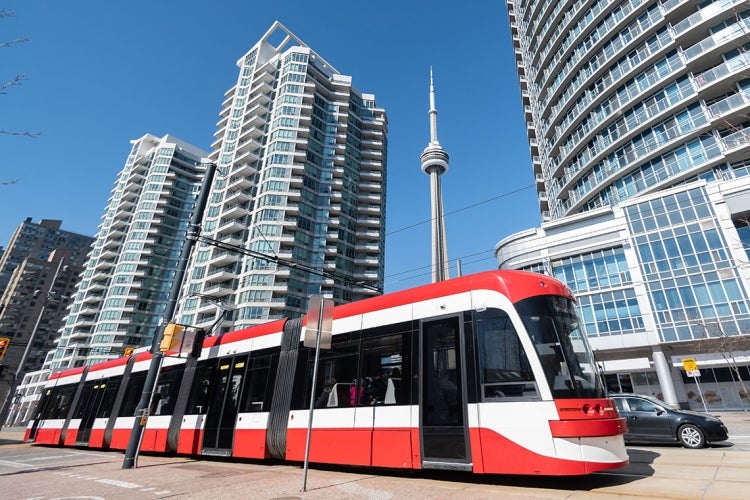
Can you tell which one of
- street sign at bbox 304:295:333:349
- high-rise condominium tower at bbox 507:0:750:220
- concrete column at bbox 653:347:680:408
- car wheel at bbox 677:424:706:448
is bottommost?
car wheel at bbox 677:424:706:448

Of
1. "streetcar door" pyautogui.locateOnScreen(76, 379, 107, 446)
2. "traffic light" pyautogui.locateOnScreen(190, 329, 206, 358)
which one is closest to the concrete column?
"traffic light" pyautogui.locateOnScreen(190, 329, 206, 358)

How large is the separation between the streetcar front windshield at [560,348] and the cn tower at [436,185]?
59584mm

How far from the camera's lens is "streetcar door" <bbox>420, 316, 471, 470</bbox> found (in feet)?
20.5

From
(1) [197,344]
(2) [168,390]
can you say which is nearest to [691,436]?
(1) [197,344]

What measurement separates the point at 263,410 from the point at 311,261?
177ft

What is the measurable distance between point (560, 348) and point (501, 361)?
95cm

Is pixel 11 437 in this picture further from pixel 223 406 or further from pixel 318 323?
pixel 318 323

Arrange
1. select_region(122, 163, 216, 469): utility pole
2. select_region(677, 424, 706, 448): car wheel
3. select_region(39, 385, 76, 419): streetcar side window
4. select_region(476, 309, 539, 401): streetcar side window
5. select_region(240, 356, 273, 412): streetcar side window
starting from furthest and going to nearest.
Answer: select_region(39, 385, 76, 419): streetcar side window < select_region(122, 163, 216, 469): utility pole < select_region(240, 356, 273, 412): streetcar side window < select_region(677, 424, 706, 448): car wheel < select_region(476, 309, 539, 401): streetcar side window

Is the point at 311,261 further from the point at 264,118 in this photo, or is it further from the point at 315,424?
the point at 315,424

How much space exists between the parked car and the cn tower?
55.2m

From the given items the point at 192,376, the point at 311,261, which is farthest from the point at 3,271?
the point at 192,376

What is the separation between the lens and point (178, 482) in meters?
7.29

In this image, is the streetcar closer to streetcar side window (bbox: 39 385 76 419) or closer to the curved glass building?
streetcar side window (bbox: 39 385 76 419)

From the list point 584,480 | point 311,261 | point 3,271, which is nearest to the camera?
point 584,480
